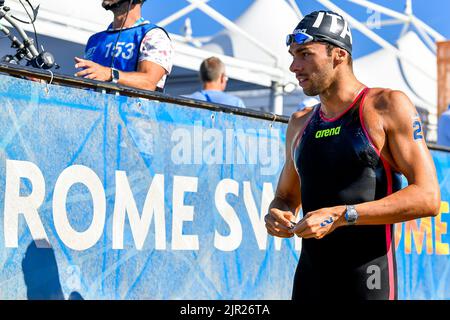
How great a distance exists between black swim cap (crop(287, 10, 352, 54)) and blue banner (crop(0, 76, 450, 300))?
1.47 meters

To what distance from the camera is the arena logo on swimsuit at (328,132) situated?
14.3 ft

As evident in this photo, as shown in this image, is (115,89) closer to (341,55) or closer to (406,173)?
(341,55)

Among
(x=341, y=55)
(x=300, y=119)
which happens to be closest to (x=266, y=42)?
(x=300, y=119)

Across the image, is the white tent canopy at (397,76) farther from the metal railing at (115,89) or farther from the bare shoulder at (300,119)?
the bare shoulder at (300,119)

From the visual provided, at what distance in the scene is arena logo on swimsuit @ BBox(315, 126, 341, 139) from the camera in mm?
4348

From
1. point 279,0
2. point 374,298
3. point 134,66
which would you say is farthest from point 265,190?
point 279,0

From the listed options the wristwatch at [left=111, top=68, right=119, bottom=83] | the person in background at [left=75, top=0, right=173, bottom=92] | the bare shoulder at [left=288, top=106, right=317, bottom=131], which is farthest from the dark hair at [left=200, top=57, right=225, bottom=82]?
the bare shoulder at [left=288, top=106, right=317, bottom=131]

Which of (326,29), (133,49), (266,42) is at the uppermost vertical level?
(266,42)

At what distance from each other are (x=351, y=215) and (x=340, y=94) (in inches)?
28.5

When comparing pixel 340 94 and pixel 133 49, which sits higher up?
pixel 133 49

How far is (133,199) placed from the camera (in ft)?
18.0

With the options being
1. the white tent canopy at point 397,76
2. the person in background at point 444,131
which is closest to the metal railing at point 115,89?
the person in background at point 444,131

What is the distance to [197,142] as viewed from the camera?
5.96 meters
